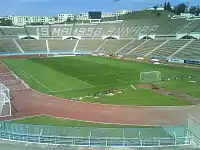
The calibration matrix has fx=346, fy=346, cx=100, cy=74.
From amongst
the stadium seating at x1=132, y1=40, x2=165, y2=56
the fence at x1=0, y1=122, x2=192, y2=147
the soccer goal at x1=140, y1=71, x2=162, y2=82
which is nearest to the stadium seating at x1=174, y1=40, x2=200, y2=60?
the stadium seating at x1=132, y1=40, x2=165, y2=56

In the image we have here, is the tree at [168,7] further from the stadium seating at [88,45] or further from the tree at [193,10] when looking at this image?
the stadium seating at [88,45]

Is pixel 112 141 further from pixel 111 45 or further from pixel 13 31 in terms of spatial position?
pixel 13 31

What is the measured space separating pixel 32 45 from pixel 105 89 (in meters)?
64.4

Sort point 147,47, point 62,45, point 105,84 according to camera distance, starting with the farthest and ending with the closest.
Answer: point 62,45, point 147,47, point 105,84

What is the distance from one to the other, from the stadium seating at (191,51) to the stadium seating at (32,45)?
42.5 m

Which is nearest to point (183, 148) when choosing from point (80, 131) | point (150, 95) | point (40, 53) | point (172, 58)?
point (80, 131)

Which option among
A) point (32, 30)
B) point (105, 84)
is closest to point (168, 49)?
point (105, 84)

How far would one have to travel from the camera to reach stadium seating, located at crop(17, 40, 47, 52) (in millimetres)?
100275

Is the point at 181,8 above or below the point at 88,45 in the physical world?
above

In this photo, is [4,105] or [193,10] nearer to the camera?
[4,105]

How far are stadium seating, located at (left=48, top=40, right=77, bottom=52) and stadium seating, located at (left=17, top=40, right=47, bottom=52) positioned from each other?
7.05 feet

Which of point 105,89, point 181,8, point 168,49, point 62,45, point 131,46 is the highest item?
point 181,8

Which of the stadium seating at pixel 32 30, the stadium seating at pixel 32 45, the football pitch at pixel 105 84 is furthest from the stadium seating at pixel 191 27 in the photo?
the stadium seating at pixel 32 30

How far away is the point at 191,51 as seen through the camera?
7438 cm
